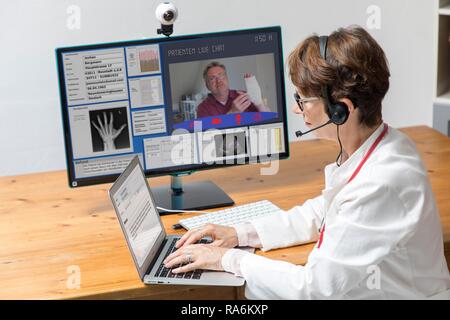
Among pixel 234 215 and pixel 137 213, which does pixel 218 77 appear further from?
pixel 137 213

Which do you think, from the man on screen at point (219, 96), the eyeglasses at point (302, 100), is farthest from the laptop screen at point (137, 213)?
the eyeglasses at point (302, 100)

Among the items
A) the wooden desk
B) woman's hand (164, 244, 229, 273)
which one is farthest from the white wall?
woman's hand (164, 244, 229, 273)

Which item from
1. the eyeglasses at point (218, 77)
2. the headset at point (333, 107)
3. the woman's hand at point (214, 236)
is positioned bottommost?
the woman's hand at point (214, 236)

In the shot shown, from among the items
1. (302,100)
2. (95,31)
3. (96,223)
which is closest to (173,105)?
(96,223)

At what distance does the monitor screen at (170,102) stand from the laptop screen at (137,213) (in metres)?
0.23

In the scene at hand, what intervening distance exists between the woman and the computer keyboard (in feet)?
0.68

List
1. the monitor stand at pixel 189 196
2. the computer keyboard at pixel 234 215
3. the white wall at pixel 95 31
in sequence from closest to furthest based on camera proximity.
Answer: the computer keyboard at pixel 234 215 → the monitor stand at pixel 189 196 → the white wall at pixel 95 31

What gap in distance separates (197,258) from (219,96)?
1.90 feet

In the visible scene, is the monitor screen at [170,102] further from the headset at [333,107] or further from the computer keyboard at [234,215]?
the headset at [333,107]

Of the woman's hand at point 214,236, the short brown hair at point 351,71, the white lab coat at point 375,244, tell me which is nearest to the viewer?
the white lab coat at point 375,244

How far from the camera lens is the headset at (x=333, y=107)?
1.72 metres

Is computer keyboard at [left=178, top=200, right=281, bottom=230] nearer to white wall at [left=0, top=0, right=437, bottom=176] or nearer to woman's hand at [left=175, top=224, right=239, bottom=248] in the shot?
woman's hand at [left=175, top=224, right=239, bottom=248]
